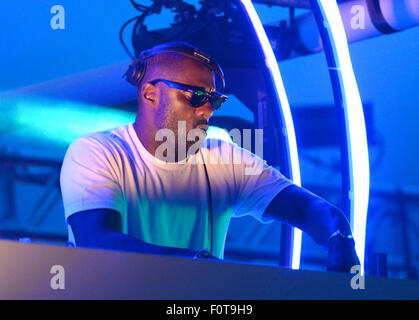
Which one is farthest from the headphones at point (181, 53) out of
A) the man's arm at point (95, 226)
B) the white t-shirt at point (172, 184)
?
the man's arm at point (95, 226)

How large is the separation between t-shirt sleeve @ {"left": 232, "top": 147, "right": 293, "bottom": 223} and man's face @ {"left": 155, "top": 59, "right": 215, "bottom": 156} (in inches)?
9.2

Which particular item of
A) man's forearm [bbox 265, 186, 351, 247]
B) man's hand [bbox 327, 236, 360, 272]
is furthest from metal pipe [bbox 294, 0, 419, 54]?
man's hand [bbox 327, 236, 360, 272]

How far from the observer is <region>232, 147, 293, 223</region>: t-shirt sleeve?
6.75 feet

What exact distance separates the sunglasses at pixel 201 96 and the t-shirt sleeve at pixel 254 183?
0.30m

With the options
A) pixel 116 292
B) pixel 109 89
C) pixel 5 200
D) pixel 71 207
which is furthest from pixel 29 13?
pixel 116 292

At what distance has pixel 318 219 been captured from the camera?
5.94 ft

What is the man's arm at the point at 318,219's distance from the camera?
1559 mm

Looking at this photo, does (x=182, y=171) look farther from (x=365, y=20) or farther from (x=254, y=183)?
(x=365, y=20)

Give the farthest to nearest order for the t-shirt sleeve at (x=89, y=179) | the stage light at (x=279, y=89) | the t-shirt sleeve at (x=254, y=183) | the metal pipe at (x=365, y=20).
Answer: the metal pipe at (x=365, y=20)
the stage light at (x=279, y=89)
the t-shirt sleeve at (x=254, y=183)
the t-shirt sleeve at (x=89, y=179)

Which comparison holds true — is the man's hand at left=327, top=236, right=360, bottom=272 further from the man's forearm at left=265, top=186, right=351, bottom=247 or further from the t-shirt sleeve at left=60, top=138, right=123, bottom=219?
the t-shirt sleeve at left=60, top=138, right=123, bottom=219

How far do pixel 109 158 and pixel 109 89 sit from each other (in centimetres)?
159

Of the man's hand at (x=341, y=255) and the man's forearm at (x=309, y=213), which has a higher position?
the man's forearm at (x=309, y=213)

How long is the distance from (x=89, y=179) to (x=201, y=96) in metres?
0.54

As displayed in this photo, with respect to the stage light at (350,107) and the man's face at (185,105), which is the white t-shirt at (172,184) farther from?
the stage light at (350,107)
